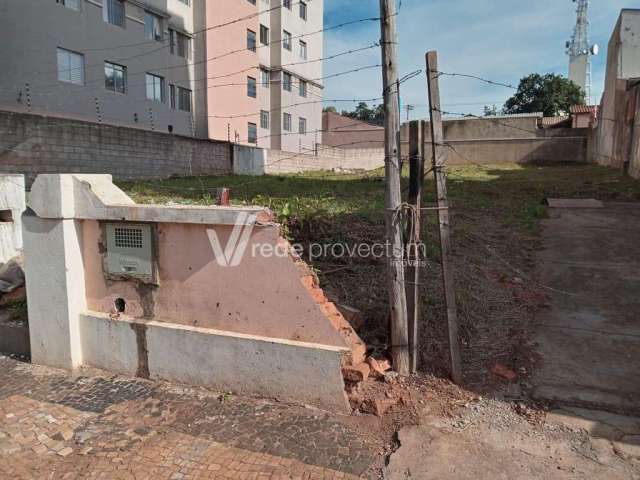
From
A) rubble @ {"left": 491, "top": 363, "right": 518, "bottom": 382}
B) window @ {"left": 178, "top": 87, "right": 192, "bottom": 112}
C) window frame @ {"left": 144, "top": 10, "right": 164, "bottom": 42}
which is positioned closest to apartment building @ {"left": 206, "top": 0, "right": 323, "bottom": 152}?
window @ {"left": 178, "top": 87, "right": 192, "bottom": 112}

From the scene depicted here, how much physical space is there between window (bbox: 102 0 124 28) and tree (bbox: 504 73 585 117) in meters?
29.6

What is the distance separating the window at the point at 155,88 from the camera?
21.6 meters

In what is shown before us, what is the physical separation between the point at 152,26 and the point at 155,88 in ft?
8.92

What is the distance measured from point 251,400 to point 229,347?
1.45 ft

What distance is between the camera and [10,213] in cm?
580

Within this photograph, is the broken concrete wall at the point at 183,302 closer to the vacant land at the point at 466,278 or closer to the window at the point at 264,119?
the vacant land at the point at 466,278

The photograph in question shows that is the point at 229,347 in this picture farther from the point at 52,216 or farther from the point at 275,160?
the point at 275,160

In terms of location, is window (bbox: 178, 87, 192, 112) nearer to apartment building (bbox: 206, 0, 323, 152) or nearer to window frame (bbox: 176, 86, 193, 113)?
window frame (bbox: 176, 86, 193, 113)

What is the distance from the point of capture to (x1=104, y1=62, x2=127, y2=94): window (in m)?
19.2

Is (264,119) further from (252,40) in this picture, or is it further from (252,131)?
(252,40)

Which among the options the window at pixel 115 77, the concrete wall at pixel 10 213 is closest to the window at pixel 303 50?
the window at pixel 115 77

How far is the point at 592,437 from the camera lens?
2.91 metres

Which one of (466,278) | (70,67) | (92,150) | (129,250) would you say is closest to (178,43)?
(70,67)

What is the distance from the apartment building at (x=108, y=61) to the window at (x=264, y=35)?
718cm
